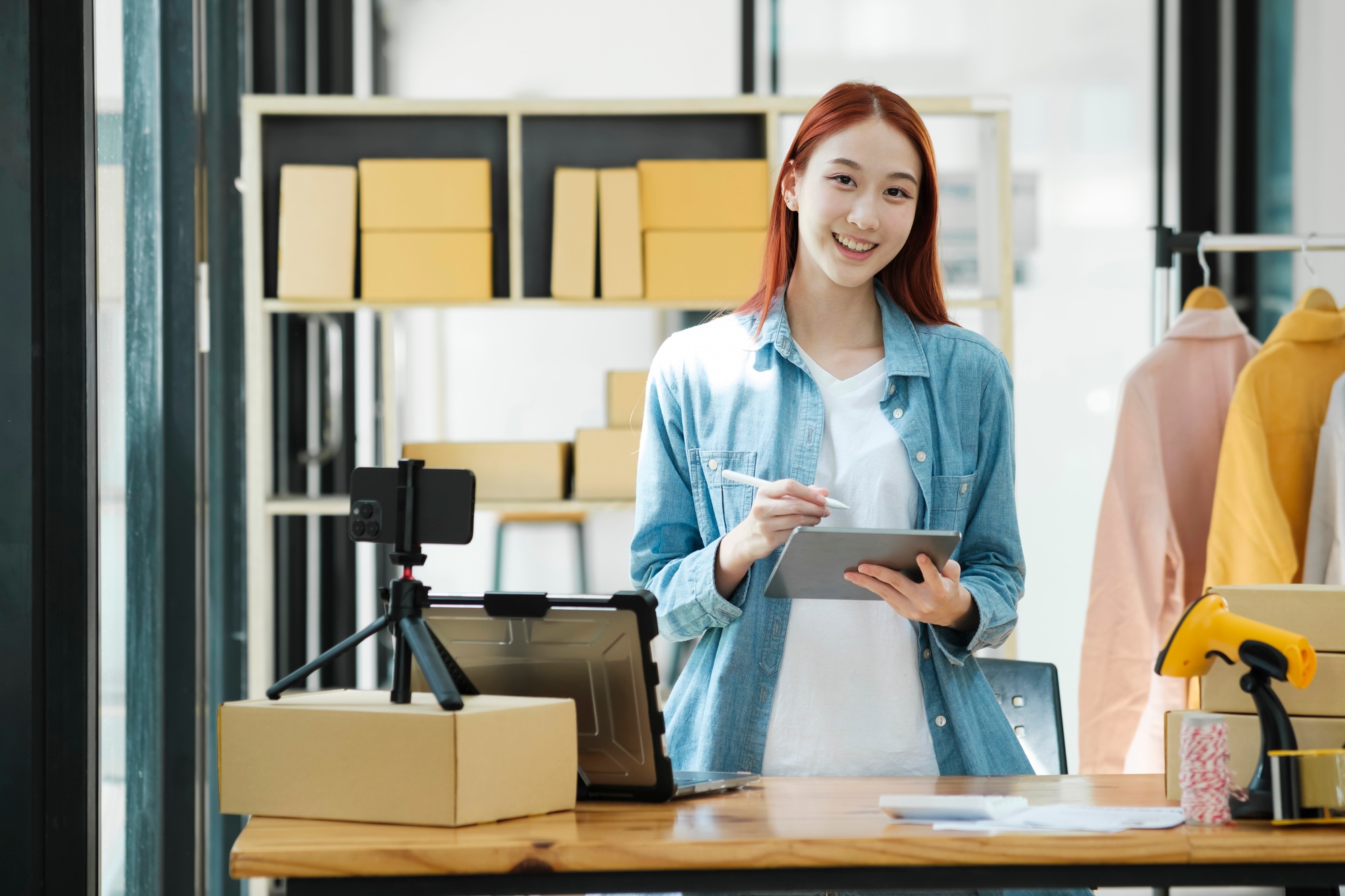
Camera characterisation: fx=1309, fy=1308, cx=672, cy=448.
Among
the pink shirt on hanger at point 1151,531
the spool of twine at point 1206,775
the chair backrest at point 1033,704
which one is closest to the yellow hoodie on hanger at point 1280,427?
the pink shirt on hanger at point 1151,531

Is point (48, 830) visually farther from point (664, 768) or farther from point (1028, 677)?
point (1028, 677)

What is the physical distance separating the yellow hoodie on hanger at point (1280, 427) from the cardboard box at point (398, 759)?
60.4 inches

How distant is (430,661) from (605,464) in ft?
5.76

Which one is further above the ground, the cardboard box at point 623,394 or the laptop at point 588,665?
the cardboard box at point 623,394

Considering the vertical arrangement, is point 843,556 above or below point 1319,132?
below

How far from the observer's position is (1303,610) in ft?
4.33

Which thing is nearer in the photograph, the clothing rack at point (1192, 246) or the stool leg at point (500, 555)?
the clothing rack at point (1192, 246)

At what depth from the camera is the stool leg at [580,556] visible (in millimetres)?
3613

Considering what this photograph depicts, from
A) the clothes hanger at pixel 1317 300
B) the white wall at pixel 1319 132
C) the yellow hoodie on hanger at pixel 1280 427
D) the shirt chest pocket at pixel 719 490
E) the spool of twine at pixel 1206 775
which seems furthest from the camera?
the white wall at pixel 1319 132

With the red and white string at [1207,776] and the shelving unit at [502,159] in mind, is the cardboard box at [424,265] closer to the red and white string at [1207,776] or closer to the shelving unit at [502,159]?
the shelving unit at [502,159]

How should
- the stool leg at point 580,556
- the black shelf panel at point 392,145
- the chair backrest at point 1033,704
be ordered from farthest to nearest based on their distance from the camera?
the stool leg at point 580,556 → the black shelf panel at point 392,145 → the chair backrest at point 1033,704

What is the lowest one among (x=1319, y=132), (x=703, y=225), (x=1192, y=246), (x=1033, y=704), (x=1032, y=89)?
(x=1033, y=704)

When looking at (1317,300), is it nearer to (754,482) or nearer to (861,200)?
(861,200)

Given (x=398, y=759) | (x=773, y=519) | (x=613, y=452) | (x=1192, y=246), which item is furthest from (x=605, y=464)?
(x=398, y=759)
